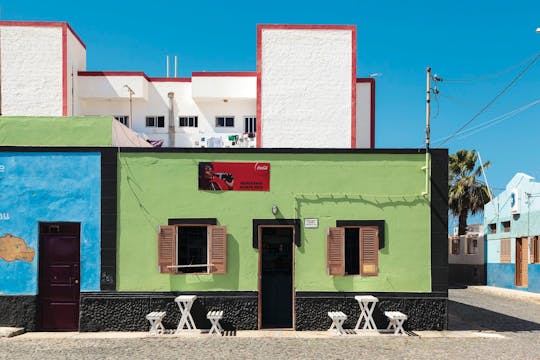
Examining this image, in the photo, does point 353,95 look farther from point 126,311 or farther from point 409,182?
point 126,311

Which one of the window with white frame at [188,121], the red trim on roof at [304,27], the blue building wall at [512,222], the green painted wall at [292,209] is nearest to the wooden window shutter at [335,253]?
the green painted wall at [292,209]

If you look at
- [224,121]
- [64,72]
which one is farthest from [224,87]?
[64,72]

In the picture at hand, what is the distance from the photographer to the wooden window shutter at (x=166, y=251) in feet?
40.0

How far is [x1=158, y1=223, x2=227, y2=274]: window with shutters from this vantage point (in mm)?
12188

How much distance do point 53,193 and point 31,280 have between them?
6.20 ft

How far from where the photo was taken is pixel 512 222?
26.4 meters

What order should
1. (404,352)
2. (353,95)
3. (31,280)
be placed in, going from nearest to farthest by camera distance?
(404,352)
(31,280)
(353,95)

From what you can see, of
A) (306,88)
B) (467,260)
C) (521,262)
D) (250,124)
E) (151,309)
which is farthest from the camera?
(467,260)

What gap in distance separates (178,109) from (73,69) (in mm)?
5345

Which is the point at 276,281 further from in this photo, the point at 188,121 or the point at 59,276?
the point at 188,121

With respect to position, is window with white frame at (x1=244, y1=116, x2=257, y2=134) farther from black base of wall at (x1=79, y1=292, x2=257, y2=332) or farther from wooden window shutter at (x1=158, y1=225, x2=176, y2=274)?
black base of wall at (x1=79, y1=292, x2=257, y2=332)

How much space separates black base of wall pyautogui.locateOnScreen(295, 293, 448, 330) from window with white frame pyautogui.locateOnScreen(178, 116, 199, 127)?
55.8 feet

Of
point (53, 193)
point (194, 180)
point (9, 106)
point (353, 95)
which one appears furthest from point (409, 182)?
point (9, 106)

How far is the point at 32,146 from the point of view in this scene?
12.3m
